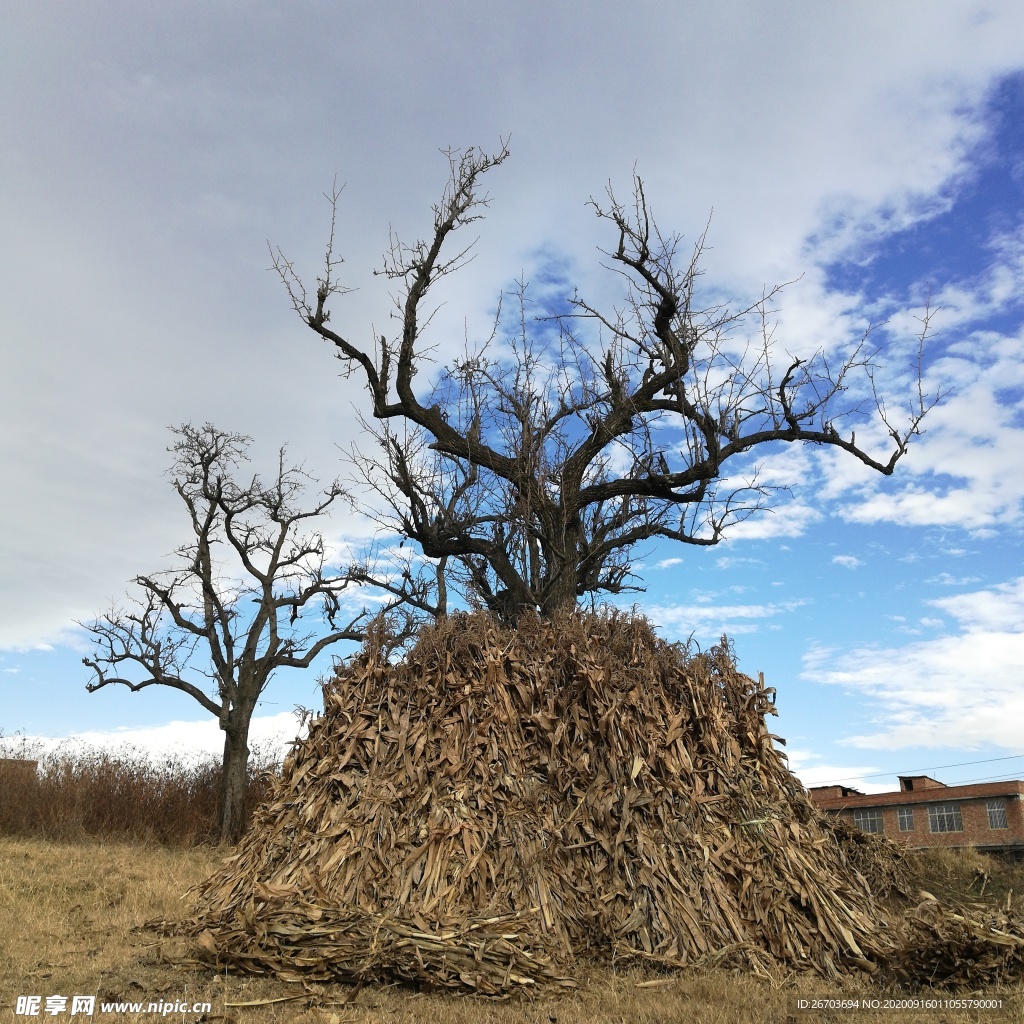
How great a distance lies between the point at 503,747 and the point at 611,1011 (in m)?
2.27

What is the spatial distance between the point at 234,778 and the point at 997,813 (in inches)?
1360

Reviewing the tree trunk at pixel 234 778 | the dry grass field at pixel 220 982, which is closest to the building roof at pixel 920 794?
the tree trunk at pixel 234 778

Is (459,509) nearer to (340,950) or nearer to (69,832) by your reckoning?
(340,950)

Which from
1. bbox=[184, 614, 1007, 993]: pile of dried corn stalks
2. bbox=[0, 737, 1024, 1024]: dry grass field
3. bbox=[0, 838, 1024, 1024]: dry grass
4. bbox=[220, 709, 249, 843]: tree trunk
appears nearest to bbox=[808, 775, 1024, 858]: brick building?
bbox=[220, 709, 249, 843]: tree trunk

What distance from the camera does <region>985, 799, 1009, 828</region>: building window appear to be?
38.0 metres

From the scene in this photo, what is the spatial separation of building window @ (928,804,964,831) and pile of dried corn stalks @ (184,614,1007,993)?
125 feet

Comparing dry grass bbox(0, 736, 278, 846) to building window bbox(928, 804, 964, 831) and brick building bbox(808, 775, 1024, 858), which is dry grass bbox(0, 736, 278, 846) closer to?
brick building bbox(808, 775, 1024, 858)

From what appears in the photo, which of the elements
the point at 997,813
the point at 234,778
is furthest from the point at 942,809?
the point at 234,778

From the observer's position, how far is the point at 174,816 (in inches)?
853

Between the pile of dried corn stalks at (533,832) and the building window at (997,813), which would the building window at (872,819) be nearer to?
the building window at (997,813)

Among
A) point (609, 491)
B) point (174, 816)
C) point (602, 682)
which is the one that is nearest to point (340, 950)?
point (602, 682)

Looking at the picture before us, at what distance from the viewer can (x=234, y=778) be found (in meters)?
22.1

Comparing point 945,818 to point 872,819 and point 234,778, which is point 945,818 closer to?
point 872,819

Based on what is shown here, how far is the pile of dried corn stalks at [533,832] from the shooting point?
5.88m
